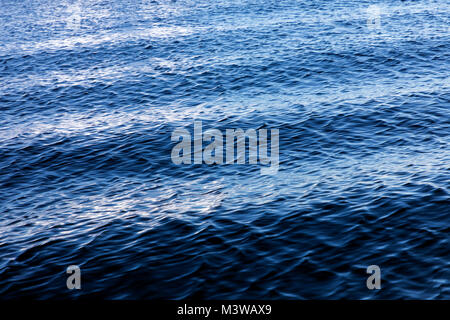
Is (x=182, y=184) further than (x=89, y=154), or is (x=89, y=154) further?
(x=89, y=154)

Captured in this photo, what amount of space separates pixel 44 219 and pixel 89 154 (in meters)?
9.37

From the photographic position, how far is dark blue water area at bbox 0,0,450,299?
21.0 m

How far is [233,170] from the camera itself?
30.9 meters

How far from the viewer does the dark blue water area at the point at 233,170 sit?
21.0 metres

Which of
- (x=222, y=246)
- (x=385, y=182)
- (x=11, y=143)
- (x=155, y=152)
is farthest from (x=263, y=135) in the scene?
(x=11, y=143)

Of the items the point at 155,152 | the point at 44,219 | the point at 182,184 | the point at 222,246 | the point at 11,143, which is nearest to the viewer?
the point at 222,246

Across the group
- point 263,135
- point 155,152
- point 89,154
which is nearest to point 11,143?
point 89,154

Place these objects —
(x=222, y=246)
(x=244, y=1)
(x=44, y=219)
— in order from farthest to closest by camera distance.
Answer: (x=244, y=1)
(x=44, y=219)
(x=222, y=246)

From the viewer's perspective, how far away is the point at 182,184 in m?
29.4
